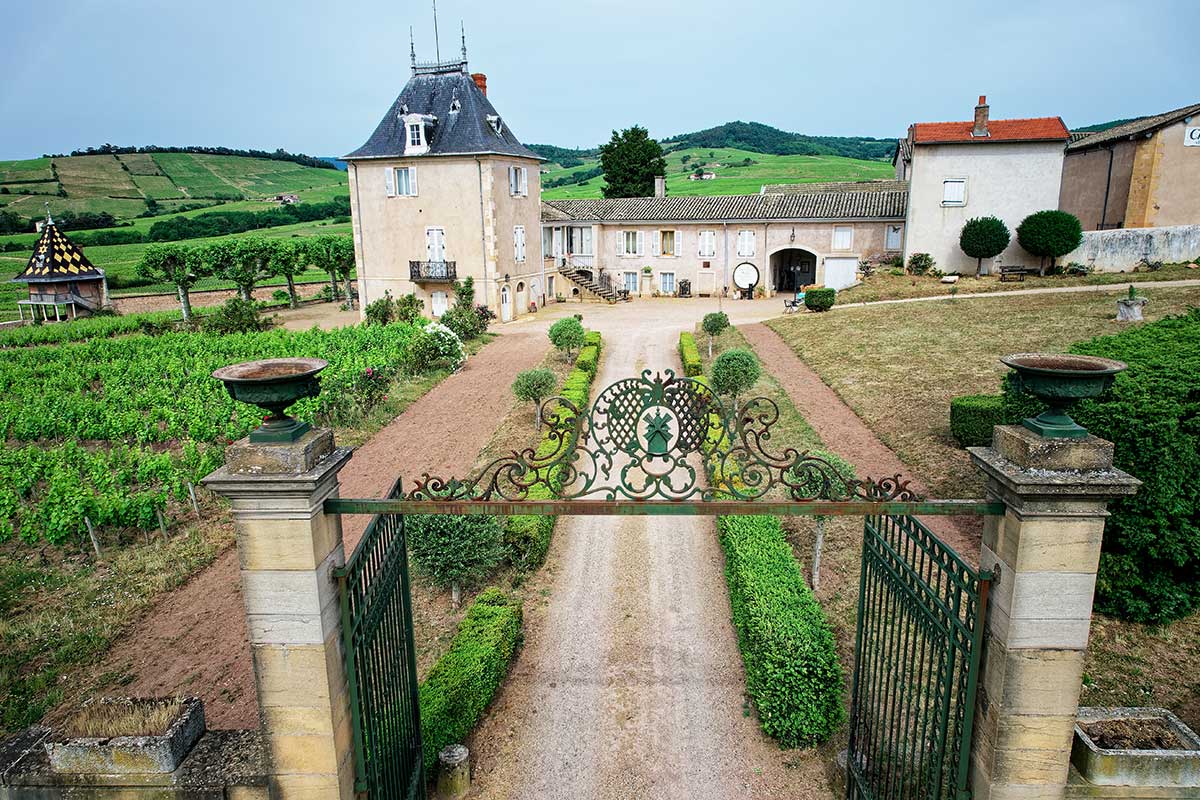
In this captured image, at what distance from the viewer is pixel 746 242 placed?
39.5 m

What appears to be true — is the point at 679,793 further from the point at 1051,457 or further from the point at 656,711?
the point at 1051,457

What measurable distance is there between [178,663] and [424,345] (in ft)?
51.2

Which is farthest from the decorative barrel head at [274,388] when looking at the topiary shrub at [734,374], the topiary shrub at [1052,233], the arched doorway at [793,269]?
the arched doorway at [793,269]

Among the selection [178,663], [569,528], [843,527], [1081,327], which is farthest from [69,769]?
[1081,327]

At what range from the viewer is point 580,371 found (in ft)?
67.2

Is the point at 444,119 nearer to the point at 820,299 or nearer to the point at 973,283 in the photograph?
the point at 820,299

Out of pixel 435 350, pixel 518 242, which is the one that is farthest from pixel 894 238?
pixel 435 350

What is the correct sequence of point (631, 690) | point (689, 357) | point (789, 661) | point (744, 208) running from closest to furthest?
point (789, 661)
point (631, 690)
point (689, 357)
point (744, 208)

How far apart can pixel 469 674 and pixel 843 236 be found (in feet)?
115

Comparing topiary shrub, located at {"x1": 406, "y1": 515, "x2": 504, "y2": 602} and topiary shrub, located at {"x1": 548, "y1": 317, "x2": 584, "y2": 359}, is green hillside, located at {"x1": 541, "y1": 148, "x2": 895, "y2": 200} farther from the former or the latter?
topiary shrub, located at {"x1": 406, "y1": 515, "x2": 504, "y2": 602}

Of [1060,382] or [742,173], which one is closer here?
[1060,382]

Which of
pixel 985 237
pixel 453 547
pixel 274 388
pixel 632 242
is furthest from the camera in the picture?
pixel 632 242

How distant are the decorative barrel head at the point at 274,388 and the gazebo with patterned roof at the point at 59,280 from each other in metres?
41.1

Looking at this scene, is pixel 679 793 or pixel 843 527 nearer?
pixel 679 793
